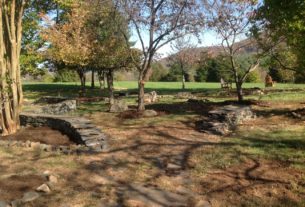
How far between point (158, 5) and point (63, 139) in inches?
304

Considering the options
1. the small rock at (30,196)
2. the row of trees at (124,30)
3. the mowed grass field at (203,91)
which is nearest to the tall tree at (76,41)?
the row of trees at (124,30)

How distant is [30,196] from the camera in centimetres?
766

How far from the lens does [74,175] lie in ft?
30.3

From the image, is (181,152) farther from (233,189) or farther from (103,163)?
(233,189)

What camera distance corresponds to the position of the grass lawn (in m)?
7.87

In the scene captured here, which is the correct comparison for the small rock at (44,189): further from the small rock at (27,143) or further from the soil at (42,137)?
the small rock at (27,143)

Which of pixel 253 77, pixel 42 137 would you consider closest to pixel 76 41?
pixel 42 137

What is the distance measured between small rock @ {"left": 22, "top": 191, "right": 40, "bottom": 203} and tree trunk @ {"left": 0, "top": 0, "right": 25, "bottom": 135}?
6.47 meters

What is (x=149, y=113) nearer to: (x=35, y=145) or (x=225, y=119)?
Answer: (x=225, y=119)

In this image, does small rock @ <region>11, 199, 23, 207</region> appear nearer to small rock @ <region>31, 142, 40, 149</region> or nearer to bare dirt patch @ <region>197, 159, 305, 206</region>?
bare dirt patch @ <region>197, 159, 305, 206</region>

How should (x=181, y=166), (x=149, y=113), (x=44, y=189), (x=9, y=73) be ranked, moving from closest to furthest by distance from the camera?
(x=44, y=189) → (x=181, y=166) → (x=9, y=73) → (x=149, y=113)

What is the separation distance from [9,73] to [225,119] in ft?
26.6

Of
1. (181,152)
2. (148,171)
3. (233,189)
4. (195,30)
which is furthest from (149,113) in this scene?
(233,189)

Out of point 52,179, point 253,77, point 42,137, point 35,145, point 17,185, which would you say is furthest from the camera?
point 253,77
